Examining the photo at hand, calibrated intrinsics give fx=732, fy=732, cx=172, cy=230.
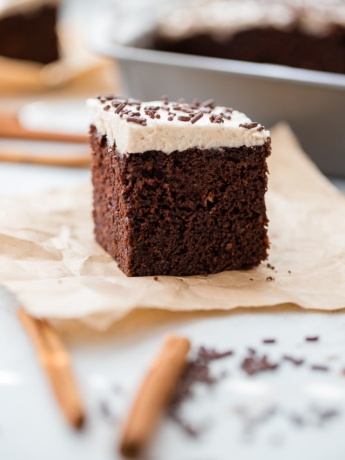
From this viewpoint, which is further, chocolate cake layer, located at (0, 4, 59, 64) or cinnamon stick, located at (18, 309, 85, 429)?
chocolate cake layer, located at (0, 4, 59, 64)

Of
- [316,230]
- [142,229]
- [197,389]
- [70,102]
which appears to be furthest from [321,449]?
[70,102]

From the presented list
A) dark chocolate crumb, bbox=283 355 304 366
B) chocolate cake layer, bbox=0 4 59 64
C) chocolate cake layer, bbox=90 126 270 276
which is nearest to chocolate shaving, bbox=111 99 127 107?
chocolate cake layer, bbox=90 126 270 276

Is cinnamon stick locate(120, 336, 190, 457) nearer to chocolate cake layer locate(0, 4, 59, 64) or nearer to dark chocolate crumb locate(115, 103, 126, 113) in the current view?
dark chocolate crumb locate(115, 103, 126, 113)

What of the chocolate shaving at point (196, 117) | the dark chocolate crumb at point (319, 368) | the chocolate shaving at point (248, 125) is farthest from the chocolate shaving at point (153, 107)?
the dark chocolate crumb at point (319, 368)

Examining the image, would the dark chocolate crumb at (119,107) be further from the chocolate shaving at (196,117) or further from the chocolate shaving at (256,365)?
the chocolate shaving at (256,365)

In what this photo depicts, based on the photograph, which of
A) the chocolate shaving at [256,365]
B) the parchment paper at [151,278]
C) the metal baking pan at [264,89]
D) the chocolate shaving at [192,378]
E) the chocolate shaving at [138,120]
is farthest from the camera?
the metal baking pan at [264,89]
